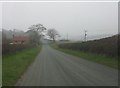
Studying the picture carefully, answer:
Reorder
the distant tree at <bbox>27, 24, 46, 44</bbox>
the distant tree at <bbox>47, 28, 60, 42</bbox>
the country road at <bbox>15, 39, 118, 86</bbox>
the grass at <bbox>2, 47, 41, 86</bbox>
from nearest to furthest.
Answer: the country road at <bbox>15, 39, 118, 86</bbox> < the grass at <bbox>2, 47, 41, 86</bbox> < the distant tree at <bbox>27, 24, 46, 44</bbox> < the distant tree at <bbox>47, 28, 60, 42</bbox>

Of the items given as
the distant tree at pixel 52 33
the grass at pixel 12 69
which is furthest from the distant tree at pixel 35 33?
the grass at pixel 12 69

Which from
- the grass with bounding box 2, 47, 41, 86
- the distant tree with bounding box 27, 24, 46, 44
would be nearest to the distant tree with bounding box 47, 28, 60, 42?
the distant tree with bounding box 27, 24, 46, 44

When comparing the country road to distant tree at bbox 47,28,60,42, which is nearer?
the country road

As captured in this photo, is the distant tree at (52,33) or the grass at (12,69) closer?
the grass at (12,69)

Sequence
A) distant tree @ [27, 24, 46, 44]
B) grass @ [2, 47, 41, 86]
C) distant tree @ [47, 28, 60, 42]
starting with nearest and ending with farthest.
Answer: grass @ [2, 47, 41, 86], distant tree @ [27, 24, 46, 44], distant tree @ [47, 28, 60, 42]

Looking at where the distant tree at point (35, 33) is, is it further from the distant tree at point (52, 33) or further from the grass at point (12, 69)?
the grass at point (12, 69)

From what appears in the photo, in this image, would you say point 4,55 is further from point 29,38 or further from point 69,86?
point 29,38

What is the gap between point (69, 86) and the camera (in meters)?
9.42

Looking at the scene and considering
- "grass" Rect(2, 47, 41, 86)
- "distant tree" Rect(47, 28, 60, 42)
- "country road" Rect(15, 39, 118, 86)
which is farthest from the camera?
"distant tree" Rect(47, 28, 60, 42)

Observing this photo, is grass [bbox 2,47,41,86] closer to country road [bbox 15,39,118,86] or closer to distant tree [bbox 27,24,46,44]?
country road [bbox 15,39,118,86]

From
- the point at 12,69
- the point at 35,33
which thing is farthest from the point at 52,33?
the point at 12,69

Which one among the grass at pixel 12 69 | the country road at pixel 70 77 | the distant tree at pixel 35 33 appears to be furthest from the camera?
the distant tree at pixel 35 33

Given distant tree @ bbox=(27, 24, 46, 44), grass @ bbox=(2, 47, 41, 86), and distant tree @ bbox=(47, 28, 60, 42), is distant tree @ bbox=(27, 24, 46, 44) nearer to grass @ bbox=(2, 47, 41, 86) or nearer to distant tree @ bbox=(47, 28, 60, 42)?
distant tree @ bbox=(47, 28, 60, 42)

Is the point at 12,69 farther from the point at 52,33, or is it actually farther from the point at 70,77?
the point at 52,33
